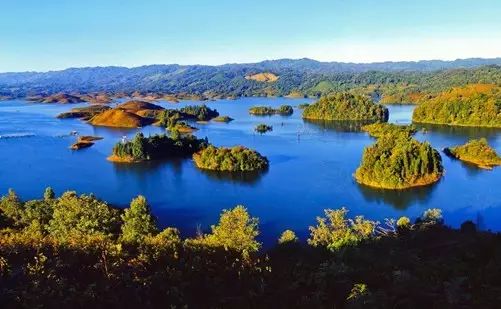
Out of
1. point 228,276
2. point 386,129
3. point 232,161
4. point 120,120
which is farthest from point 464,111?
point 228,276

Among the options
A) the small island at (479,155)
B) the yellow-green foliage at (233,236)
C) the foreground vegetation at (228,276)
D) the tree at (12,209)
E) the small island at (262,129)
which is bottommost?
the small island at (262,129)

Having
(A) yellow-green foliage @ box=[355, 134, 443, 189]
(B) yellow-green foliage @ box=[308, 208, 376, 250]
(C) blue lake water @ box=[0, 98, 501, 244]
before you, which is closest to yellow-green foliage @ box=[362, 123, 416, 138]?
(C) blue lake water @ box=[0, 98, 501, 244]

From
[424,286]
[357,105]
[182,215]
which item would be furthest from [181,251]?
[357,105]

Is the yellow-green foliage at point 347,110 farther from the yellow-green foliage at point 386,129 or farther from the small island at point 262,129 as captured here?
the small island at point 262,129

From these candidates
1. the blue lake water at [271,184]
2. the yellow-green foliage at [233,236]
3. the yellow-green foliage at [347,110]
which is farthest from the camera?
the yellow-green foliage at [347,110]

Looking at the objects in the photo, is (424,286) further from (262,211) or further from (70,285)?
(262,211)

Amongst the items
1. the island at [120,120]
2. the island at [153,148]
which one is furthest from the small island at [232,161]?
the island at [120,120]
